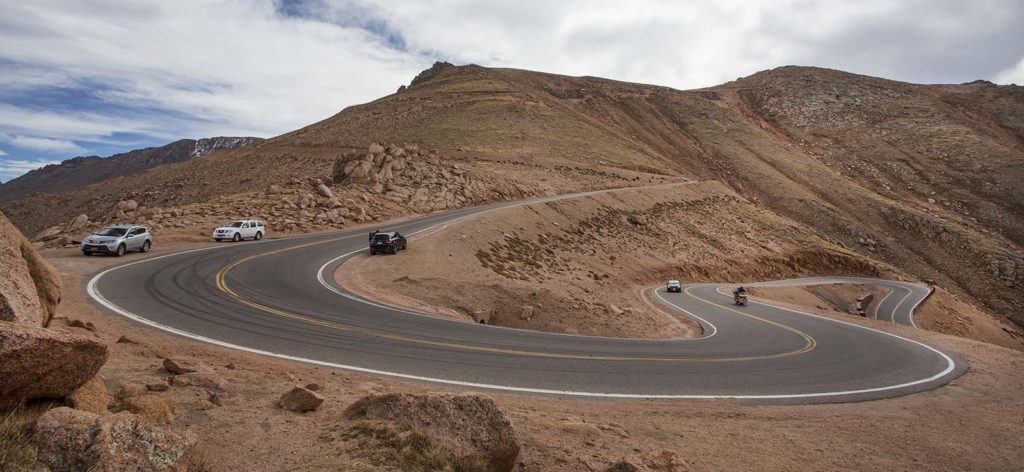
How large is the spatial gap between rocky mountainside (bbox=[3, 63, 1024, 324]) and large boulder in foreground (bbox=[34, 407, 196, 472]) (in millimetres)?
50430

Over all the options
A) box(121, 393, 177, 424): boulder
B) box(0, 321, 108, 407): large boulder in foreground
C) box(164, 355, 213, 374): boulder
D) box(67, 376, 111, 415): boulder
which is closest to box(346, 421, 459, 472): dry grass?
box(121, 393, 177, 424): boulder

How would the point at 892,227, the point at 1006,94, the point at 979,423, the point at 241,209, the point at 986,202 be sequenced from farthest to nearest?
1. the point at 1006,94
2. the point at 986,202
3. the point at 892,227
4. the point at 241,209
5. the point at 979,423

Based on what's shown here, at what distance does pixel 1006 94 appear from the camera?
114m

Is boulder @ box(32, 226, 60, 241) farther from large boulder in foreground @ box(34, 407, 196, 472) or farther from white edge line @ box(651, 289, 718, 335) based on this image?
white edge line @ box(651, 289, 718, 335)

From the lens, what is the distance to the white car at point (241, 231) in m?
31.5

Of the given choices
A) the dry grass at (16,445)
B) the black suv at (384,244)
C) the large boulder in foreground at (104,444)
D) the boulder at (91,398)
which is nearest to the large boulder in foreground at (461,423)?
the large boulder in foreground at (104,444)

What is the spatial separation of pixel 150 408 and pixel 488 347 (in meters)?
8.51

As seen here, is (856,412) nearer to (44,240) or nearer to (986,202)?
(44,240)

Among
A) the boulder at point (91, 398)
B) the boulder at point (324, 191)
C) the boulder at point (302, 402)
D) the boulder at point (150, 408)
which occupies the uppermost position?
the boulder at point (324, 191)

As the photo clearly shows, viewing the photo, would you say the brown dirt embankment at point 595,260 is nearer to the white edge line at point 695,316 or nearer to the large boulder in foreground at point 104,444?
the white edge line at point 695,316

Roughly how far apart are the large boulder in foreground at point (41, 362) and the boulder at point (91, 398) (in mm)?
123

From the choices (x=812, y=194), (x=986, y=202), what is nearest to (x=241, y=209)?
(x=812, y=194)

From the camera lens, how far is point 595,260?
38625 mm

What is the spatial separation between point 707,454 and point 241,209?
122 feet
